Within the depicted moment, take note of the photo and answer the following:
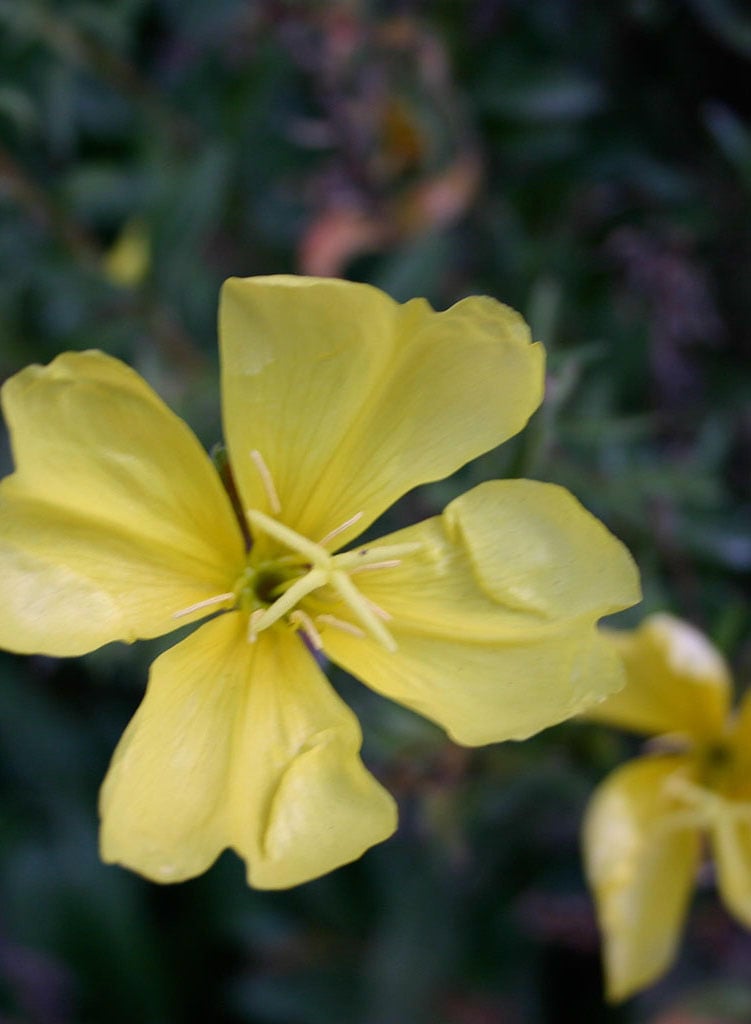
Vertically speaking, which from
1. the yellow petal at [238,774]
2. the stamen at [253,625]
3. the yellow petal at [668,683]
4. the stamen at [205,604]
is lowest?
the yellow petal at [668,683]

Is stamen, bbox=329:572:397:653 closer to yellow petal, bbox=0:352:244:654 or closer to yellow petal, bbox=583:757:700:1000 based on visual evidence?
yellow petal, bbox=0:352:244:654

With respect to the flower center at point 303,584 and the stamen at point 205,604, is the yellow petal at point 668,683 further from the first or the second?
the stamen at point 205,604

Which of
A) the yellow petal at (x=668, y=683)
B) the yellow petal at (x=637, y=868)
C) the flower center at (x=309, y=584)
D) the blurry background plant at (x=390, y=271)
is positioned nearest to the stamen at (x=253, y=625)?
the flower center at (x=309, y=584)

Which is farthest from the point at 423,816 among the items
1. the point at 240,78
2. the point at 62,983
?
the point at 240,78

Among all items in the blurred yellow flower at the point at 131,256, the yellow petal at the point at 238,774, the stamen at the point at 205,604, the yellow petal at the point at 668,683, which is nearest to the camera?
the yellow petal at the point at 238,774

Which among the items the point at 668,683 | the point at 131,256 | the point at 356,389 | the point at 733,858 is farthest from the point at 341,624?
the point at 131,256

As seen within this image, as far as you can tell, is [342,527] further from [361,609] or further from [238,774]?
[238,774]

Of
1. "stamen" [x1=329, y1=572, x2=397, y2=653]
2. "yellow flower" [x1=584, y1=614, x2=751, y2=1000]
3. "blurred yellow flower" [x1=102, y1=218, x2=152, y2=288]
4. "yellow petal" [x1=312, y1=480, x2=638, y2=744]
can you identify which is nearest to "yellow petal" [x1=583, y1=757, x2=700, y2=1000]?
"yellow flower" [x1=584, y1=614, x2=751, y2=1000]
